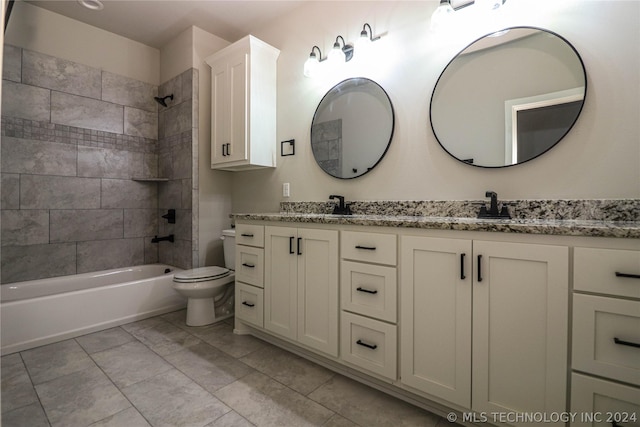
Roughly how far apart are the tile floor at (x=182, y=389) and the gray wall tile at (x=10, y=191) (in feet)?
4.14

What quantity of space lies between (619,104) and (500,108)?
0.46m

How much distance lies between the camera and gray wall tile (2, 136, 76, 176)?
8.07ft

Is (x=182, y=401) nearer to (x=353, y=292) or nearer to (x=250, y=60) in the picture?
(x=353, y=292)

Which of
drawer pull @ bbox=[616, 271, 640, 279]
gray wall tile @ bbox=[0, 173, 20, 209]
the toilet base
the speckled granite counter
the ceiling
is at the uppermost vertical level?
the ceiling

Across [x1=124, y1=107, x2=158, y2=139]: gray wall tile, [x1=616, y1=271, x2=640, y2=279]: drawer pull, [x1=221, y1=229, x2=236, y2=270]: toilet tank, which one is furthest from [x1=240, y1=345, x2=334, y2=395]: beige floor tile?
[x1=124, y1=107, x2=158, y2=139]: gray wall tile

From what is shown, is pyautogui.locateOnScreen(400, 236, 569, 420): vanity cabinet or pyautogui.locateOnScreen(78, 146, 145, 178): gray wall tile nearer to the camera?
pyautogui.locateOnScreen(400, 236, 569, 420): vanity cabinet

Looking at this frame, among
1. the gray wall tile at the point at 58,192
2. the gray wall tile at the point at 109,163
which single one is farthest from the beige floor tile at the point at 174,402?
the gray wall tile at the point at 109,163

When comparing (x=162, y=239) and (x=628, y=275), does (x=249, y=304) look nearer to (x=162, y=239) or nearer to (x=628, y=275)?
(x=162, y=239)

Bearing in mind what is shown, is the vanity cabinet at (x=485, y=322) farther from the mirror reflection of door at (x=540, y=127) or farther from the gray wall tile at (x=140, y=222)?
the gray wall tile at (x=140, y=222)

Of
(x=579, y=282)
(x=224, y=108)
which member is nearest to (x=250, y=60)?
(x=224, y=108)

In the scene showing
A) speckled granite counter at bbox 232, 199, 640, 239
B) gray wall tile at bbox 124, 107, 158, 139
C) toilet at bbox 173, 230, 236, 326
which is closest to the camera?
speckled granite counter at bbox 232, 199, 640, 239

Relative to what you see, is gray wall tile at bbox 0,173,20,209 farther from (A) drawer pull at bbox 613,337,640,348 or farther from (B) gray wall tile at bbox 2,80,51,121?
(A) drawer pull at bbox 613,337,640,348

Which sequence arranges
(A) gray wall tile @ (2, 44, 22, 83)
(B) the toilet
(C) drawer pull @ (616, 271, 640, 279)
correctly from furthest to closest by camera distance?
1. (A) gray wall tile @ (2, 44, 22, 83)
2. (B) the toilet
3. (C) drawer pull @ (616, 271, 640, 279)

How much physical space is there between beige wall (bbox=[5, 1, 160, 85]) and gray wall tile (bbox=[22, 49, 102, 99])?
2.3 inches
